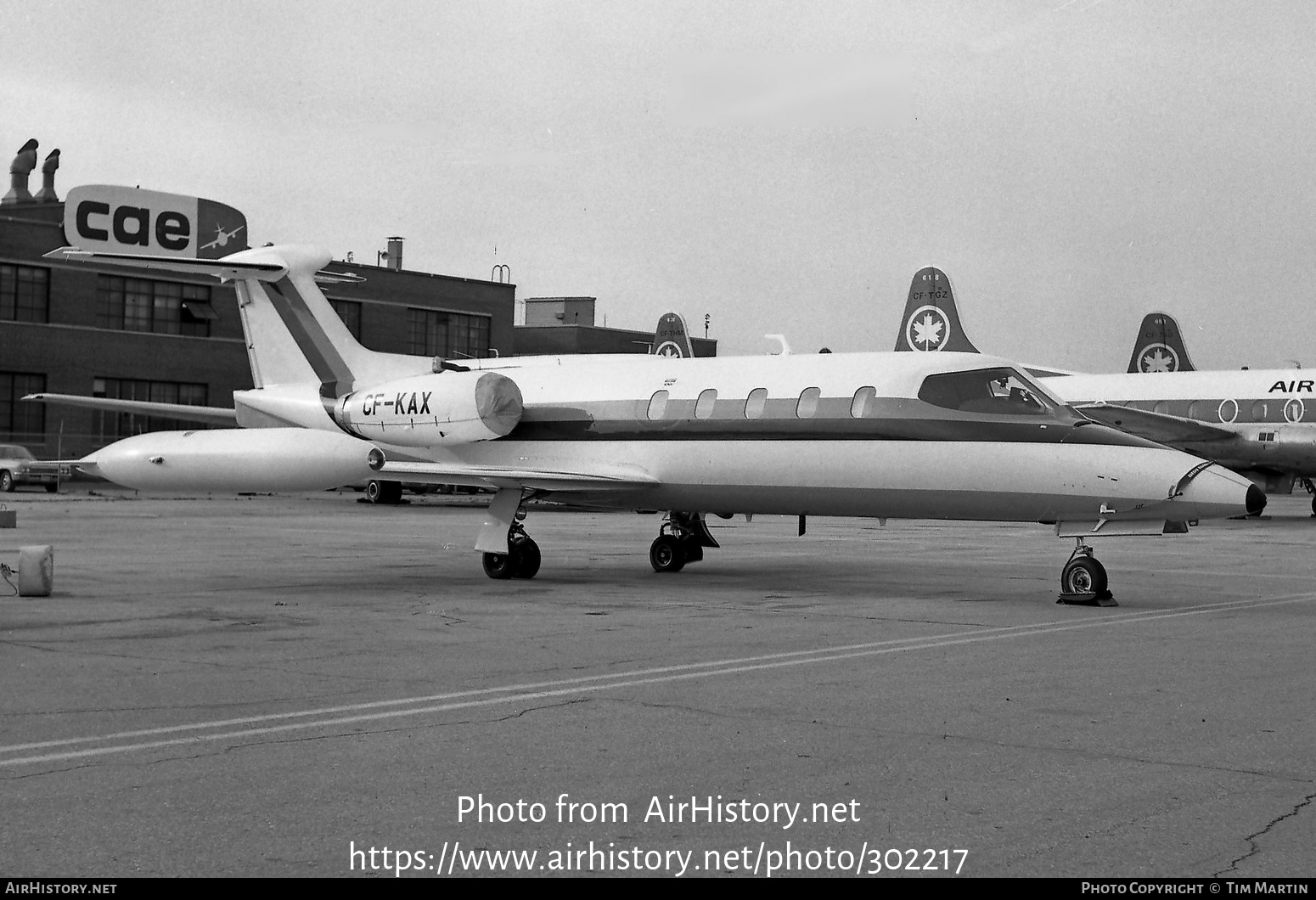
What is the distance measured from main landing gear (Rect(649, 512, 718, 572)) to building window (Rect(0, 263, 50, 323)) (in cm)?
4468

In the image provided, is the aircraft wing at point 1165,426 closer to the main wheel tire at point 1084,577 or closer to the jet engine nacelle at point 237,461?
the main wheel tire at point 1084,577

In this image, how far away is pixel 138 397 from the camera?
2344 inches

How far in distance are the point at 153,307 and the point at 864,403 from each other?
50937 millimetres

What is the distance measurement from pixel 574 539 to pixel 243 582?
10686mm

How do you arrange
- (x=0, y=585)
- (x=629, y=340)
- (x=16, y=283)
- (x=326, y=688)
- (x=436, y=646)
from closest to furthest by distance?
(x=326, y=688) → (x=436, y=646) → (x=0, y=585) → (x=16, y=283) → (x=629, y=340)

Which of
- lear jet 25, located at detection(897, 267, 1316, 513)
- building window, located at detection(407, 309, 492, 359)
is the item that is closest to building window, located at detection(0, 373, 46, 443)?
building window, located at detection(407, 309, 492, 359)

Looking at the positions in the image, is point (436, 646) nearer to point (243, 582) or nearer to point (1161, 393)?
point (243, 582)

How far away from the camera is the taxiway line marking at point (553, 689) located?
725 centimetres

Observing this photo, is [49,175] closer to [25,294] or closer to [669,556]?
A: [25,294]

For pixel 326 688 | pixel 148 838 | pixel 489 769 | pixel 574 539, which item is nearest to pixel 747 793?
pixel 489 769

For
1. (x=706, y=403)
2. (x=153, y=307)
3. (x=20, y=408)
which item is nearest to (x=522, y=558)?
(x=706, y=403)

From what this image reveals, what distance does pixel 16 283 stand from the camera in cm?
5612

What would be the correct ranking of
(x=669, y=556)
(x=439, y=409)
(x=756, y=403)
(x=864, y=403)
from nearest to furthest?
1. (x=864, y=403)
2. (x=756, y=403)
3. (x=439, y=409)
4. (x=669, y=556)

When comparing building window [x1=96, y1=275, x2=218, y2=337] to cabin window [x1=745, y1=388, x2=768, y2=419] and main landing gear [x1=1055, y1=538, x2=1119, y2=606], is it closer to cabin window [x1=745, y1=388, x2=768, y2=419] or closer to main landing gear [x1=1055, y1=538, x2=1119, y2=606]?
cabin window [x1=745, y1=388, x2=768, y2=419]
